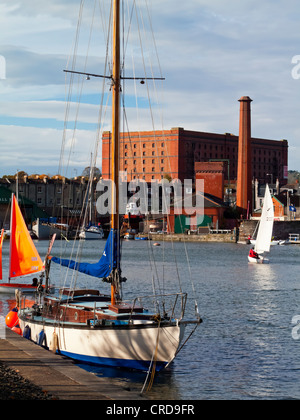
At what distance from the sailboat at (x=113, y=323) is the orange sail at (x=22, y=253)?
10041mm

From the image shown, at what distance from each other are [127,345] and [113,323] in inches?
28.8

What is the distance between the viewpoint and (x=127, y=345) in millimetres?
18328

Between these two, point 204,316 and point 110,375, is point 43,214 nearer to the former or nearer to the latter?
point 204,316

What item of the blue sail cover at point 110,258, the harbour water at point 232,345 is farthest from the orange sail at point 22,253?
the blue sail cover at point 110,258

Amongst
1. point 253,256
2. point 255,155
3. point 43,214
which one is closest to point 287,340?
point 253,256

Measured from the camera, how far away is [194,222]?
130375 mm

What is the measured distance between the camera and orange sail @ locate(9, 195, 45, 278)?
1323 inches

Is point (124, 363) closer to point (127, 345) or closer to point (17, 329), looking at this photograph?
point (127, 345)

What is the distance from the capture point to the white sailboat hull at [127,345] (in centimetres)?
1812

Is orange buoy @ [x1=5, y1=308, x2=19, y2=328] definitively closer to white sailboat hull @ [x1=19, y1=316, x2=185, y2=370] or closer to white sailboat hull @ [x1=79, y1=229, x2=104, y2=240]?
white sailboat hull @ [x1=19, y1=316, x2=185, y2=370]

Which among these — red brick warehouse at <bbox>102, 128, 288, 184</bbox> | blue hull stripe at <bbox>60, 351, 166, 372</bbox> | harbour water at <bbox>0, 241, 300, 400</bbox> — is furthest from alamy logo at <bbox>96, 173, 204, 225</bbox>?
blue hull stripe at <bbox>60, 351, 166, 372</bbox>

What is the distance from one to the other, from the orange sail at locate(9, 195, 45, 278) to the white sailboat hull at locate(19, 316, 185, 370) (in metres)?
14.5

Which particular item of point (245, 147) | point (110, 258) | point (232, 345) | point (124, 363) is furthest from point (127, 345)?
point (245, 147)

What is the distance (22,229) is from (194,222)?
3821 inches
